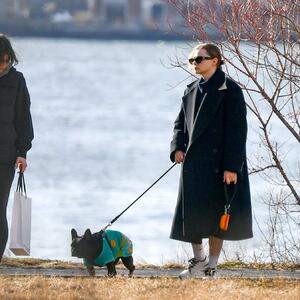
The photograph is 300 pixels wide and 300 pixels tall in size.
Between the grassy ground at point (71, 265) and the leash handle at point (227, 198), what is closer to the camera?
the leash handle at point (227, 198)

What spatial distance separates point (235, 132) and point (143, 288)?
1230 millimetres

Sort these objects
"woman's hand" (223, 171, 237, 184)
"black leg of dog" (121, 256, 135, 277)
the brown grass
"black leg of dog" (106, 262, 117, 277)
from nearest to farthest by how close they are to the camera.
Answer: the brown grass → "woman's hand" (223, 171, 237, 184) → "black leg of dog" (106, 262, 117, 277) → "black leg of dog" (121, 256, 135, 277)

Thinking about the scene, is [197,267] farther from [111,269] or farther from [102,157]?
[102,157]

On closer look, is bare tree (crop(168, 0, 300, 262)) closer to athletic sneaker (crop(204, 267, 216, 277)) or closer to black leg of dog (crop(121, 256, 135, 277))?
black leg of dog (crop(121, 256, 135, 277))

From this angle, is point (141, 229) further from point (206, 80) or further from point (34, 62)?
point (34, 62)

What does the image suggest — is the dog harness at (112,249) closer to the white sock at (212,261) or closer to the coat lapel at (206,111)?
the white sock at (212,261)

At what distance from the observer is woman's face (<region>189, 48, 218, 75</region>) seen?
30.2 ft

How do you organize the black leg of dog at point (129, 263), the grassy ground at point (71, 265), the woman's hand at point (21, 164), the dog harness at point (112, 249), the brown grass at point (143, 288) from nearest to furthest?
the brown grass at point (143, 288)
the woman's hand at point (21, 164)
the dog harness at point (112, 249)
the black leg of dog at point (129, 263)
the grassy ground at point (71, 265)

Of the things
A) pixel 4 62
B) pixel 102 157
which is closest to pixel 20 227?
pixel 4 62

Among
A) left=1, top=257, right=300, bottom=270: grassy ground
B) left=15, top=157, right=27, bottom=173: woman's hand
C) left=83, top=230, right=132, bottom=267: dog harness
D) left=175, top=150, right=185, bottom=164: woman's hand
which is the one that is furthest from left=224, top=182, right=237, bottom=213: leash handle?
left=1, top=257, right=300, bottom=270: grassy ground

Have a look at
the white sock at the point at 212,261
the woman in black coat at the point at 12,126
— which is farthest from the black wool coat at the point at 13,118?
the white sock at the point at 212,261

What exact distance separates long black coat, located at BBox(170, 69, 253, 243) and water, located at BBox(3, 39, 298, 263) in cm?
193

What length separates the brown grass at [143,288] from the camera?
875cm

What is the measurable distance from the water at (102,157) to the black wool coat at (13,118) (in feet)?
3.72
